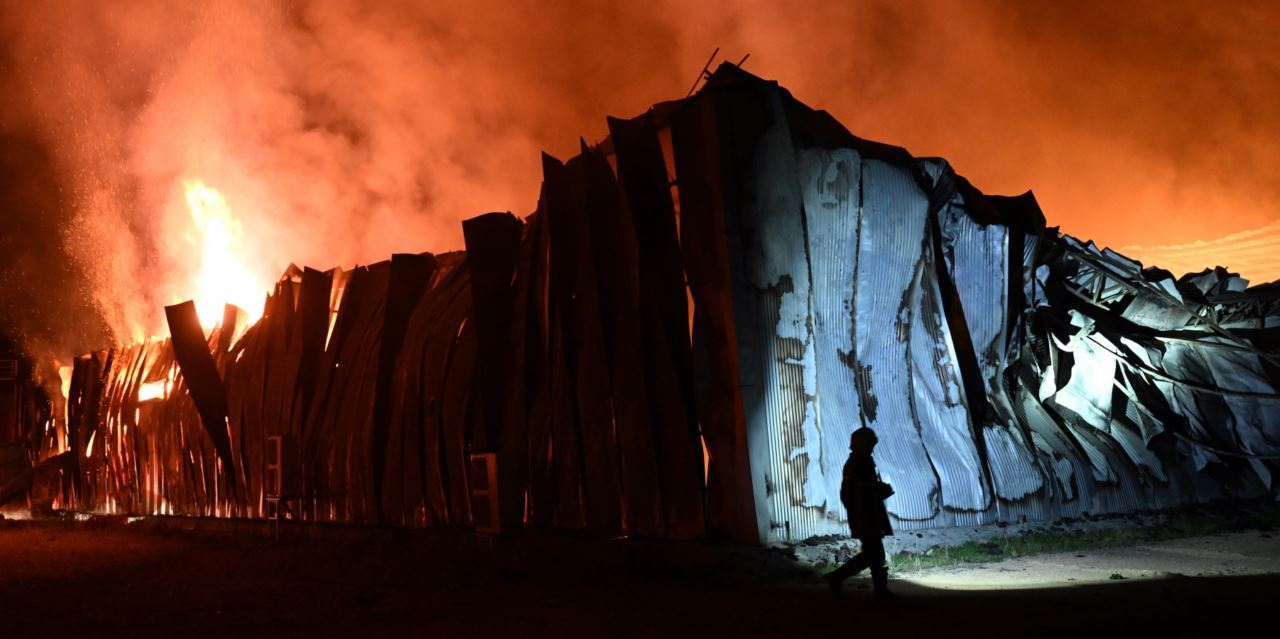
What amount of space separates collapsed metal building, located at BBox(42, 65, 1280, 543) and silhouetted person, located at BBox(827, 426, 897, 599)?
152cm

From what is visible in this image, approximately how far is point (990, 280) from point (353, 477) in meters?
9.64

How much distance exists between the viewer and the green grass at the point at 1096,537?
8719mm

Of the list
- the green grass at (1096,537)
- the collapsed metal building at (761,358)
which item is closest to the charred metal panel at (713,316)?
the collapsed metal building at (761,358)

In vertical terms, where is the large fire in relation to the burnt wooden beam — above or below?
above

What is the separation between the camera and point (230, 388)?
55.4ft

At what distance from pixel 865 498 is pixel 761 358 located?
2.19 meters

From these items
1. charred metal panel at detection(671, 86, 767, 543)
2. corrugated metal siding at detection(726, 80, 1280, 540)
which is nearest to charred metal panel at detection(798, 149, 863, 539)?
corrugated metal siding at detection(726, 80, 1280, 540)

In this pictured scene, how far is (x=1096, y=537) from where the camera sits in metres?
9.98

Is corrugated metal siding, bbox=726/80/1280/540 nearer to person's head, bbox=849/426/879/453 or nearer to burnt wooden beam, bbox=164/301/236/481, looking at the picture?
person's head, bbox=849/426/879/453

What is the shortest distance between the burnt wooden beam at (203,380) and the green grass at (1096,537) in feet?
42.8

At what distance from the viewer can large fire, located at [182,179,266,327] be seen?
2244cm

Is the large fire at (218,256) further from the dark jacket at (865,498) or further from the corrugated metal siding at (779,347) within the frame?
the dark jacket at (865,498)

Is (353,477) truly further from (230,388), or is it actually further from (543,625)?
(543,625)

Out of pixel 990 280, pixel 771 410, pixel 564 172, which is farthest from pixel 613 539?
pixel 990 280
